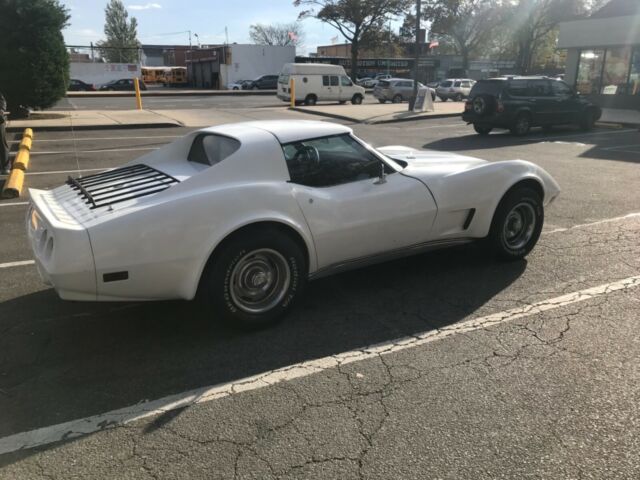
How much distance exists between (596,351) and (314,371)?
183cm

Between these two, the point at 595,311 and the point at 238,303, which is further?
the point at 595,311

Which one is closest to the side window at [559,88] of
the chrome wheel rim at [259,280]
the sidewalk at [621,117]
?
the sidewalk at [621,117]

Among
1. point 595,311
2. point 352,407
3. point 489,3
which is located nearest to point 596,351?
point 595,311

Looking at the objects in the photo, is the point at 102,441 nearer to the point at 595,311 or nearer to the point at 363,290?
→ the point at 363,290

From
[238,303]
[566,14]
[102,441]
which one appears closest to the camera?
[102,441]

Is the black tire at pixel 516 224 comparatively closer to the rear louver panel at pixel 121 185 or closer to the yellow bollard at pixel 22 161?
the rear louver panel at pixel 121 185

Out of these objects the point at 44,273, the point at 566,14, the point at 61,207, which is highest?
the point at 566,14

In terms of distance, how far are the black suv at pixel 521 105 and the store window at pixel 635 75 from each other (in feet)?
27.1

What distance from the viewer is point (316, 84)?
1129 inches

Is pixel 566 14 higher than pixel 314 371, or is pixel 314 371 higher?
pixel 566 14

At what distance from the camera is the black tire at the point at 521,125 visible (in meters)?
14.8

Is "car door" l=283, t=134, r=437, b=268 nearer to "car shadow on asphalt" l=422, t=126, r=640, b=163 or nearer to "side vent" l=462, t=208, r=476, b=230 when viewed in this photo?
"side vent" l=462, t=208, r=476, b=230

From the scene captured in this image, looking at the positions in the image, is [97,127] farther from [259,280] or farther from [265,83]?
[265,83]

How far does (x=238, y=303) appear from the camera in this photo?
3.55 metres
